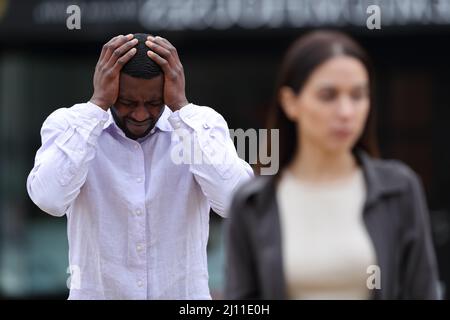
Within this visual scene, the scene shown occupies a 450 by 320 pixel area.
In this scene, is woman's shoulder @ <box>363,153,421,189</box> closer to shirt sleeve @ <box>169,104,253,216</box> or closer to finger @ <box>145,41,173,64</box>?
shirt sleeve @ <box>169,104,253,216</box>

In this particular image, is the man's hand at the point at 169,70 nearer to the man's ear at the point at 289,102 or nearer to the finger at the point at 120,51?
the finger at the point at 120,51

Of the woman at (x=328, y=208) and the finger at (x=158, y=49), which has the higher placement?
the finger at (x=158, y=49)

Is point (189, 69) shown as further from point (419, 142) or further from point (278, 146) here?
point (278, 146)

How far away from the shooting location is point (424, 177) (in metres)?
9.84

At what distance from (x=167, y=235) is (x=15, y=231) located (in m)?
7.01

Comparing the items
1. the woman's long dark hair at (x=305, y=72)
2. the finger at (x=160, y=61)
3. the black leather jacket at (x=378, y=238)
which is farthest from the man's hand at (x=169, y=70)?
the black leather jacket at (x=378, y=238)

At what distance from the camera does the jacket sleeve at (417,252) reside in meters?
2.87

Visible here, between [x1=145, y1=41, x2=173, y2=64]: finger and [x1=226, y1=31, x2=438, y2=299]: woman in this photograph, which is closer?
[x1=226, y1=31, x2=438, y2=299]: woman

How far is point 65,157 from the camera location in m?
3.38

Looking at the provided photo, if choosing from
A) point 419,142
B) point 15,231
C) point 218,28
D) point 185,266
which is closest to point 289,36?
point 218,28

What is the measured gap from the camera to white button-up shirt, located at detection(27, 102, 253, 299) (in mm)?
3434

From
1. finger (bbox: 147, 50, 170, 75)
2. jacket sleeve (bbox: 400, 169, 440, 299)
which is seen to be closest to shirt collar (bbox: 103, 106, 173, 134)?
finger (bbox: 147, 50, 170, 75)

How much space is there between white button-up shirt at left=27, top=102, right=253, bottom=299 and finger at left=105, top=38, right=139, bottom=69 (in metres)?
0.15

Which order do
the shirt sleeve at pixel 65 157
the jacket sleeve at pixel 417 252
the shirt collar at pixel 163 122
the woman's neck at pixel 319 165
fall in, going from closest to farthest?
the jacket sleeve at pixel 417 252 → the woman's neck at pixel 319 165 → the shirt sleeve at pixel 65 157 → the shirt collar at pixel 163 122
